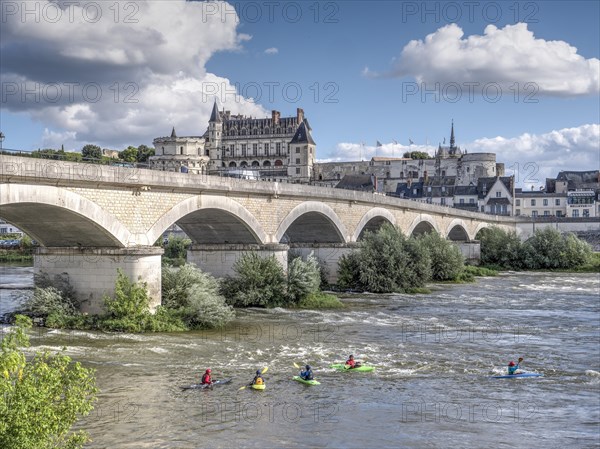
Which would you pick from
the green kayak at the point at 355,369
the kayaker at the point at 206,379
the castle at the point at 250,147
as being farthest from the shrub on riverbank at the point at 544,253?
the castle at the point at 250,147

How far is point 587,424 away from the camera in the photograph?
47.5 feet

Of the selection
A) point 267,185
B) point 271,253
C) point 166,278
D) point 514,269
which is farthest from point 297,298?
point 514,269

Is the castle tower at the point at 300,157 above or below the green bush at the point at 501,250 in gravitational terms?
above

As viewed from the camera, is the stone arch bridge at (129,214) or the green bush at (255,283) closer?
the stone arch bridge at (129,214)

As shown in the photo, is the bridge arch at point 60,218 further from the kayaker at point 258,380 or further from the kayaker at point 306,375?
the kayaker at point 306,375

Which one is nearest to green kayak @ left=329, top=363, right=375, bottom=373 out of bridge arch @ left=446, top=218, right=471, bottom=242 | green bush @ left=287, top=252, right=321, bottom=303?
green bush @ left=287, top=252, right=321, bottom=303

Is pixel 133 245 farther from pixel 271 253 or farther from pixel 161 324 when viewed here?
pixel 271 253

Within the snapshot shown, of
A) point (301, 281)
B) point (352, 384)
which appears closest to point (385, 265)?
point (301, 281)

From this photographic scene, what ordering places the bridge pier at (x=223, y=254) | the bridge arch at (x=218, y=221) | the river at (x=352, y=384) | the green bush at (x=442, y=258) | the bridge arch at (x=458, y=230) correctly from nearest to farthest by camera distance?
1. the river at (x=352, y=384)
2. the bridge arch at (x=218, y=221)
3. the bridge pier at (x=223, y=254)
4. the green bush at (x=442, y=258)
5. the bridge arch at (x=458, y=230)

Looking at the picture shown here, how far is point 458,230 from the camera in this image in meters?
70.8

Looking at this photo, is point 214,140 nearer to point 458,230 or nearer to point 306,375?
point 458,230

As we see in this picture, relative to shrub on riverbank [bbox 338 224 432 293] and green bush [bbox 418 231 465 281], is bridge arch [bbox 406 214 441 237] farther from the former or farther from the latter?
shrub on riverbank [bbox 338 224 432 293]

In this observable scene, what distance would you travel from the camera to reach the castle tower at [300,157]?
5285 inches

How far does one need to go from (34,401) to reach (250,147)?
470 ft
